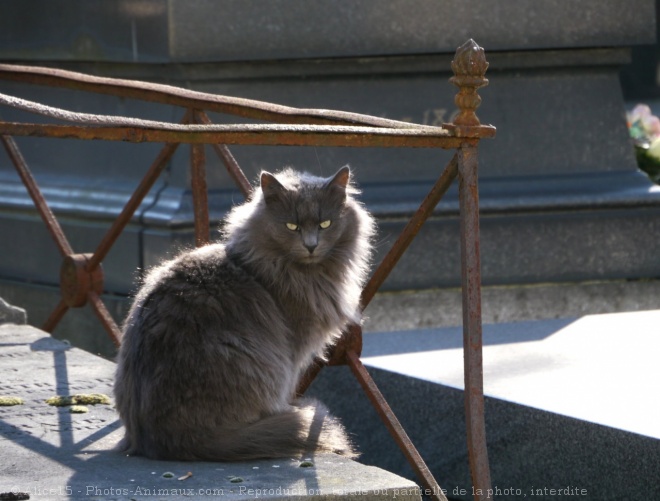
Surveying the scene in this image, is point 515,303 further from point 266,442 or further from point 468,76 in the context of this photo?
point 266,442

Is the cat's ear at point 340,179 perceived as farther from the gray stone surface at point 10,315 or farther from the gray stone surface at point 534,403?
the gray stone surface at point 10,315

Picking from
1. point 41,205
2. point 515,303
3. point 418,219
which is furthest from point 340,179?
point 515,303

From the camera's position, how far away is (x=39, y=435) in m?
3.56

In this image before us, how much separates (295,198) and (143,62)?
2.76 meters

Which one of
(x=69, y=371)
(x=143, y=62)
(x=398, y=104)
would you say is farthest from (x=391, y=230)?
(x=69, y=371)

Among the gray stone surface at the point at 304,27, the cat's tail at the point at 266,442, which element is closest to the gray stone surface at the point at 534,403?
the cat's tail at the point at 266,442

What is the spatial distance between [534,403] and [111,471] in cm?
151

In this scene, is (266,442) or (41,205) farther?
(41,205)

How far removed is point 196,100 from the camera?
4.13 meters

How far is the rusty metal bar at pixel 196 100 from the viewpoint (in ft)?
12.3

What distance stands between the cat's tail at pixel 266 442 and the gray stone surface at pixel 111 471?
0.12ft

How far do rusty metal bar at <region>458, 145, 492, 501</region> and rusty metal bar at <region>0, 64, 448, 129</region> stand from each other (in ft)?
0.76

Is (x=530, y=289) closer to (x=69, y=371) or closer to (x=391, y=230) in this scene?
(x=391, y=230)

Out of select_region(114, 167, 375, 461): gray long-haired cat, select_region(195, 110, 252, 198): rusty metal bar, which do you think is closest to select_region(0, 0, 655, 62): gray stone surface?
select_region(195, 110, 252, 198): rusty metal bar
